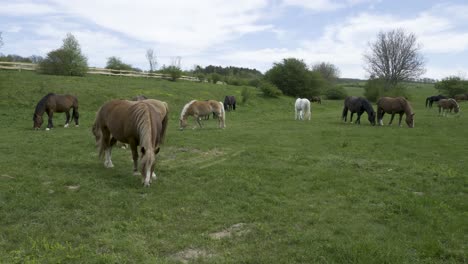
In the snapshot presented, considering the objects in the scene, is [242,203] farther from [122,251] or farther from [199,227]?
[122,251]

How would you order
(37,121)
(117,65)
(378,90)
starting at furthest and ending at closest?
(117,65) < (378,90) < (37,121)

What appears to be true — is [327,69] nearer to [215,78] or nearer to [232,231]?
[215,78]

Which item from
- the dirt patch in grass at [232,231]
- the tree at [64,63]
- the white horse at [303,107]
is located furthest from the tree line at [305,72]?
the dirt patch in grass at [232,231]

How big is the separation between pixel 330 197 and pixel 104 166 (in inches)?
210

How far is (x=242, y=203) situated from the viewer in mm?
5977

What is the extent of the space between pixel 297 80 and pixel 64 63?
98.3ft

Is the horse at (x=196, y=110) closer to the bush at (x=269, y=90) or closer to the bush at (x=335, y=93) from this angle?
the bush at (x=269, y=90)

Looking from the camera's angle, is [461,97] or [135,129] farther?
[461,97]

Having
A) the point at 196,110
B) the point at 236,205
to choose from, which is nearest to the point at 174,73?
the point at 196,110

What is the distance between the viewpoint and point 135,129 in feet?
23.6

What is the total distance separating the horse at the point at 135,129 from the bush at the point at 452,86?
174 feet

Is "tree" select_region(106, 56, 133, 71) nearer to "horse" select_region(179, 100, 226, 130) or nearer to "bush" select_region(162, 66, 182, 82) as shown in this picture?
"bush" select_region(162, 66, 182, 82)

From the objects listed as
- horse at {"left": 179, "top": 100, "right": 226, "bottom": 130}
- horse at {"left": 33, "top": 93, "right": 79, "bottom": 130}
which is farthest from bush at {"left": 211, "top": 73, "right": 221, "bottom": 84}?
horse at {"left": 33, "top": 93, "right": 79, "bottom": 130}

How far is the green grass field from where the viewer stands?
421cm
